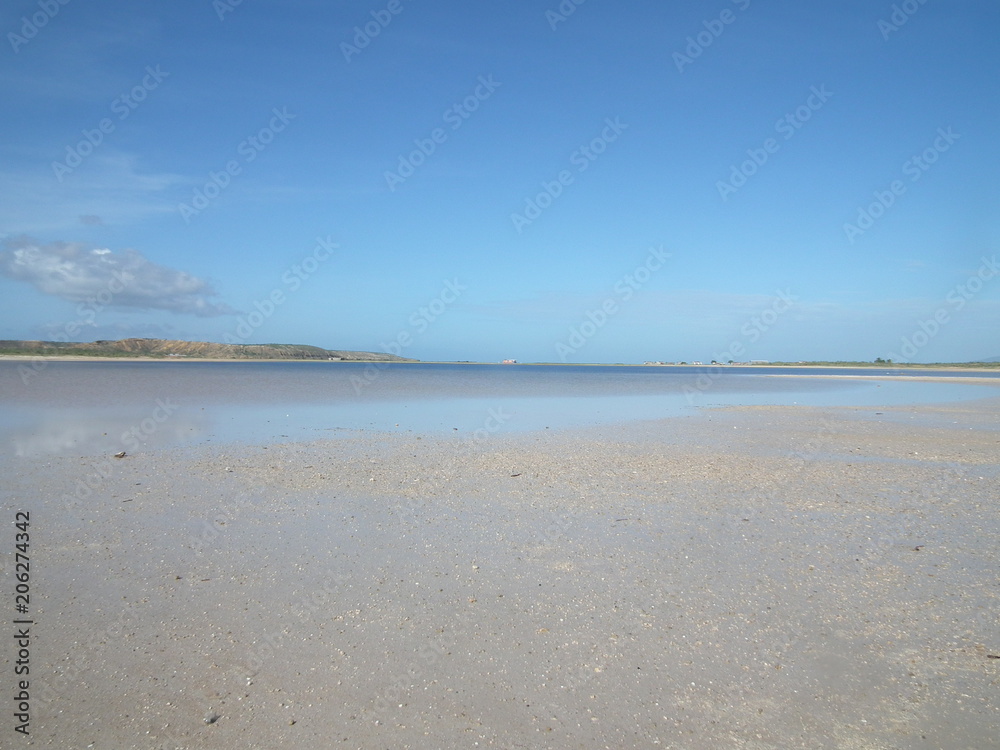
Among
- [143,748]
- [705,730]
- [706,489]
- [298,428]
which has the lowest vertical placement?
[705,730]

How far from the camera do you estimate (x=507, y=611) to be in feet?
17.7

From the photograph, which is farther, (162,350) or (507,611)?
(162,350)

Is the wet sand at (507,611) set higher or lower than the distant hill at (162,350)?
lower

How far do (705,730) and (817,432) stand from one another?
55.6ft

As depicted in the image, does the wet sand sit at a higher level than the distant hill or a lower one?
lower

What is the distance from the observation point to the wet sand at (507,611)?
12.6ft

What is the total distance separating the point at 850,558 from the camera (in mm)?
6809

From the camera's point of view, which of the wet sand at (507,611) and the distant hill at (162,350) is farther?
the distant hill at (162,350)

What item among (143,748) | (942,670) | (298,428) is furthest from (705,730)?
(298,428)

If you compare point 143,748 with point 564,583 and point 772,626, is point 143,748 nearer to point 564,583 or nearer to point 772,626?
point 564,583

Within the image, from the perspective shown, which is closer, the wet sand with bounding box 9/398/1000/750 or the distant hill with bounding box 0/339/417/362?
the wet sand with bounding box 9/398/1000/750

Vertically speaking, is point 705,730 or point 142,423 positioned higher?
point 142,423

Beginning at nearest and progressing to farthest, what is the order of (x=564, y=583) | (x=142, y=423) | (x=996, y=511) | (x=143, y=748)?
(x=143, y=748), (x=564, y=583), (x=996, y=511), (x=142, y=423)

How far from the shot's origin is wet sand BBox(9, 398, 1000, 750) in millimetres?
3850
